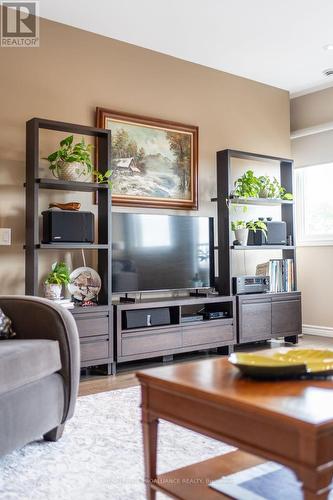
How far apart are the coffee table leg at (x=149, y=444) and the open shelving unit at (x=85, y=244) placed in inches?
73.7

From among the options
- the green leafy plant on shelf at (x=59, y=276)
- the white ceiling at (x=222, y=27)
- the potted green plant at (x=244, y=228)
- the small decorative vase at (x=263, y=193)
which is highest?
the white ceiling at (x=222, y=27)

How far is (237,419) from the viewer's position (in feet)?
4.31

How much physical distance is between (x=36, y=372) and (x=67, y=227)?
1.55 metres

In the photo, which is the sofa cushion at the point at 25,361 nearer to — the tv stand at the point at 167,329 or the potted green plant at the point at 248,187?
the tv stand at the point at 167,329

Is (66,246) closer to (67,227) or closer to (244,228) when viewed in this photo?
(67,227)

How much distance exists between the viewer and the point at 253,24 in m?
3.98

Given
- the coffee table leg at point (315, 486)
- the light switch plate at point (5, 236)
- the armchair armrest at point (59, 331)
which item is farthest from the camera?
the light switch plate at point (5, 236)

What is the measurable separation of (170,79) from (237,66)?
29.6 inches

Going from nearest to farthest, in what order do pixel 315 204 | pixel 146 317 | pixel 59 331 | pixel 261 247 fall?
pixel 59 331 < pixel 146 317 < pixel 261 247 < pixel 315 204

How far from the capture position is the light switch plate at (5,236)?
352 centimetres

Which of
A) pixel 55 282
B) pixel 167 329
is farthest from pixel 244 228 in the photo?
pixel 55 282

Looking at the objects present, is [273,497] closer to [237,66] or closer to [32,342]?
[32,342]

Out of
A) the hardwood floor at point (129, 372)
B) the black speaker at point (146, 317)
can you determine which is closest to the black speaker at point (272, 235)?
the hardwood floor at point (129, 372)

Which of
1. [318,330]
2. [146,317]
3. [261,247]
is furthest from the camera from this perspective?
[318,330]
